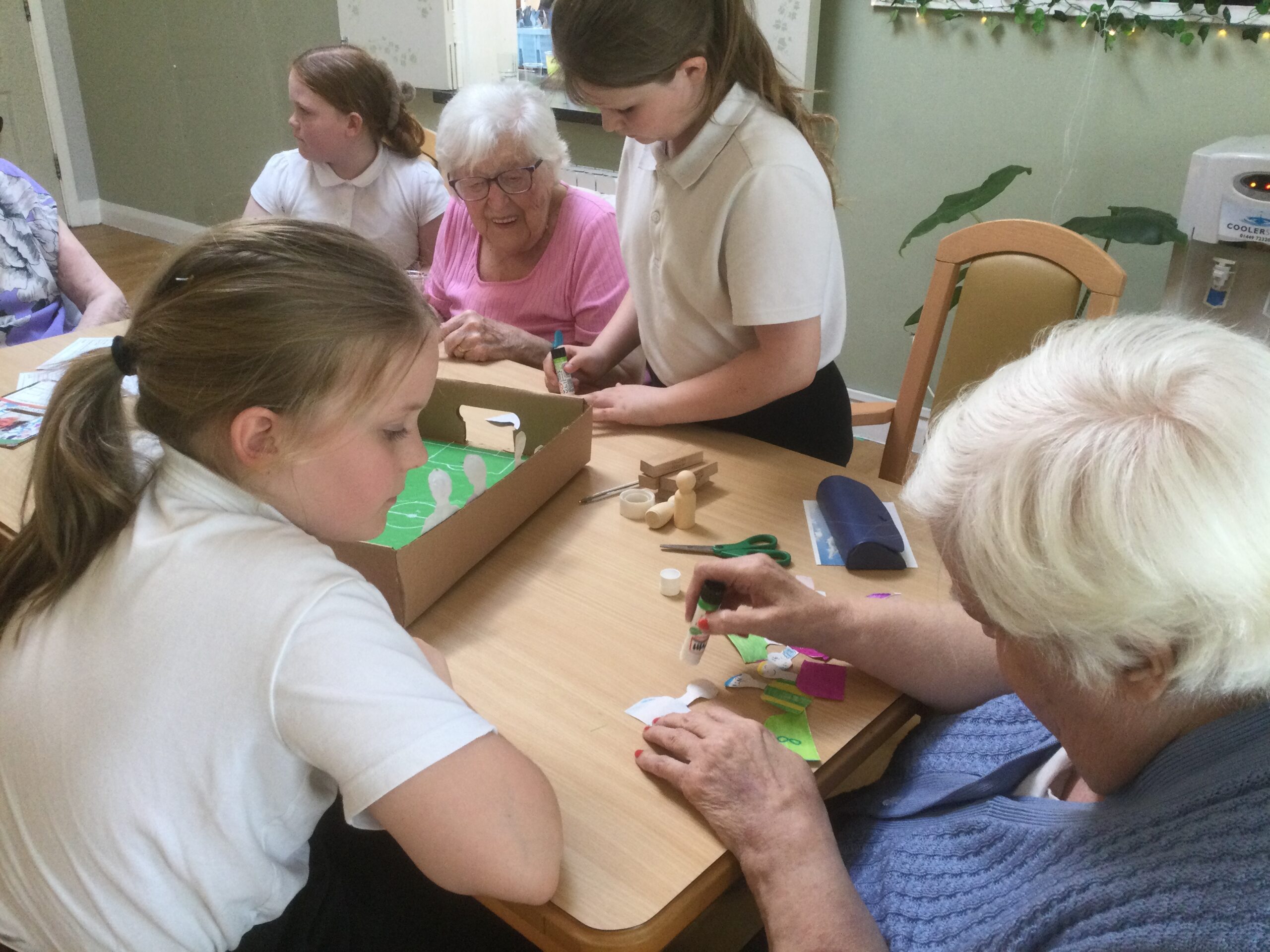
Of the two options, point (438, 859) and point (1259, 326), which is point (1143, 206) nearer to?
point (1259, 326)

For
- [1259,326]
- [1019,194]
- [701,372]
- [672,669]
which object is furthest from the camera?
[1019,194]

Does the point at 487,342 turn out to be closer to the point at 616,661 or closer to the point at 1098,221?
the point at 616,661

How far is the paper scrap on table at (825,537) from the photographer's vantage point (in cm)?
126

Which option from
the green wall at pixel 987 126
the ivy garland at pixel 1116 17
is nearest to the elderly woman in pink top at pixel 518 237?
the green wall at pixel 987 126

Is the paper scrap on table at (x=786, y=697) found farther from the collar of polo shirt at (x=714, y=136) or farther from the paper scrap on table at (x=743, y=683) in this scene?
the collar of polo shirt at (x=714, y=136)

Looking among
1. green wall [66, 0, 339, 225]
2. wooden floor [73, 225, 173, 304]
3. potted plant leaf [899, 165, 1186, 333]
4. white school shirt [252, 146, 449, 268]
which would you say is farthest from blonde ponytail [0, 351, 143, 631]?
wooden floor [73, 225, 173, 304]

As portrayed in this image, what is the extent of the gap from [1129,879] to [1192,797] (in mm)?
76

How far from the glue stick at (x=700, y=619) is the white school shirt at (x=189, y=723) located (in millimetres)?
333

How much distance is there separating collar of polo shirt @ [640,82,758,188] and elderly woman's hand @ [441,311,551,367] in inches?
21.8

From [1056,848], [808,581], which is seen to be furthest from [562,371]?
[1056,848]

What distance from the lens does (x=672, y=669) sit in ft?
3.46

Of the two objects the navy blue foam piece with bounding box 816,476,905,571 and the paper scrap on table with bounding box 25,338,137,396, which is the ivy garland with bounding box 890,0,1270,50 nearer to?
the navy blue foam piece with bounding box 816,476,905,571

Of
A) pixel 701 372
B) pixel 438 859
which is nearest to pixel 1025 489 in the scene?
pixel 438 859

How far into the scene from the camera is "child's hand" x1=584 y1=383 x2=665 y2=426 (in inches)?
63.0
